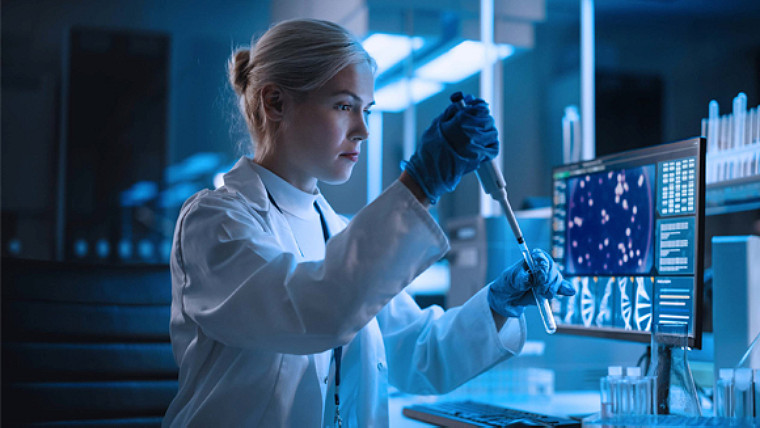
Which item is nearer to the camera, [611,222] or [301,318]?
[301,318]

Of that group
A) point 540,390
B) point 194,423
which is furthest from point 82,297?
point 540,390

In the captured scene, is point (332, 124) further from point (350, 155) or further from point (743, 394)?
point (743, 394)

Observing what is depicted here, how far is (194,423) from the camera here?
115 centimetres

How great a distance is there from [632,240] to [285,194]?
2.19 ft

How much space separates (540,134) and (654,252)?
3209 millimetres

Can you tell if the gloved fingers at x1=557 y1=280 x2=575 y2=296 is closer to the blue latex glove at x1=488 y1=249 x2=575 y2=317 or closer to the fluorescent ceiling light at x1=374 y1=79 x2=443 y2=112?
the blue latex glove at x1=488 y1=249 x2=575 y2=317

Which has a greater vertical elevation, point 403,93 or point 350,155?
point 403,93

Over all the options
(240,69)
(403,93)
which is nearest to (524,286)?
(240,69)

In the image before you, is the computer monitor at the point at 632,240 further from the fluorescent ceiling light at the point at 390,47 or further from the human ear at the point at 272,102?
the fluorescent ceiling light at the point at 390,47

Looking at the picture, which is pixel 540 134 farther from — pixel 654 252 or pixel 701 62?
pixel 654 252

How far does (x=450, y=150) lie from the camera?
1.00 m

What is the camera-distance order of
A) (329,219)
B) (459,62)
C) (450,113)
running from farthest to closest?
(459,62) → (329,219) → (450,113)

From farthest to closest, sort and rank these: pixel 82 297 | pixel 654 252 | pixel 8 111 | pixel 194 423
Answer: pixel 8 111
pixel 82 297
pixel 654 252
pixel 194 423

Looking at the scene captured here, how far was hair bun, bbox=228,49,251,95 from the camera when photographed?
4.45 feet
